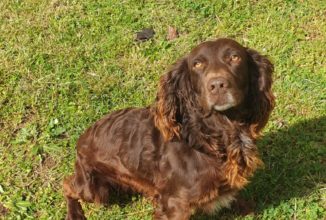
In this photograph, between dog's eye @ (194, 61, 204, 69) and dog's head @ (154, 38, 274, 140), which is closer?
dog's head @ (154, 38, 274, 140)

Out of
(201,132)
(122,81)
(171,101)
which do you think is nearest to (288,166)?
(201,132)

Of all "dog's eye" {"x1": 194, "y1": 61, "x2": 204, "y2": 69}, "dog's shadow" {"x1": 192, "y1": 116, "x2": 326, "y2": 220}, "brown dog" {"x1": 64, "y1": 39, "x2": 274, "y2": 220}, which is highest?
"dog's eye" {"x1": 194, "y1": 61, "x2": 204, "y2": 69}

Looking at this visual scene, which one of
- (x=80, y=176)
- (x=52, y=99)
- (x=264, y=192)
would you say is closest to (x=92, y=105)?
(x=52, y=99)

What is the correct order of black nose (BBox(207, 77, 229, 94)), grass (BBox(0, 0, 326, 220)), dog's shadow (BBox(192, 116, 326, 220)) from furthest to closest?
grass (BBox(0, 0, 326, 220)), dog's shadow (BBox(192, 116, 326, 220)), black nose (BBox(207, 77, 229, 94))

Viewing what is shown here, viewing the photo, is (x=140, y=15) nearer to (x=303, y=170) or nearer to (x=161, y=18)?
(x=161, y=18)

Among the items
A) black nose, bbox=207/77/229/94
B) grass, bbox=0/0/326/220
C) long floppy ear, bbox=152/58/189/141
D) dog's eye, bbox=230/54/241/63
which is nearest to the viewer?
black nose, bbox=207/77/229/94

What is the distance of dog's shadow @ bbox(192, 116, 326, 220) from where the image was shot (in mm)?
4676

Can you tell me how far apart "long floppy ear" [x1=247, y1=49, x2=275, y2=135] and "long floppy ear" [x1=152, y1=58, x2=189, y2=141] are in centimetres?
49

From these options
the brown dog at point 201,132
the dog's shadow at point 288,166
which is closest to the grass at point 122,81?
the dog's shadow at point 288,166

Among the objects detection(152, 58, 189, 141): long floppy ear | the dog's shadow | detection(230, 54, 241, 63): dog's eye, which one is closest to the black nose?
detection(230, 54, 241, 63): dog's eye

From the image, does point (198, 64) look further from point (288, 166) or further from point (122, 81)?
point (122, 81)

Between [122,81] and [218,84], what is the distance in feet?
8.40

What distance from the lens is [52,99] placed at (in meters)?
5.71

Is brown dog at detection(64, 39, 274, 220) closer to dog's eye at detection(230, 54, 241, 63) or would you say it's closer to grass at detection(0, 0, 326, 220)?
dog's eye at detection(230, 54, 241, 63)
